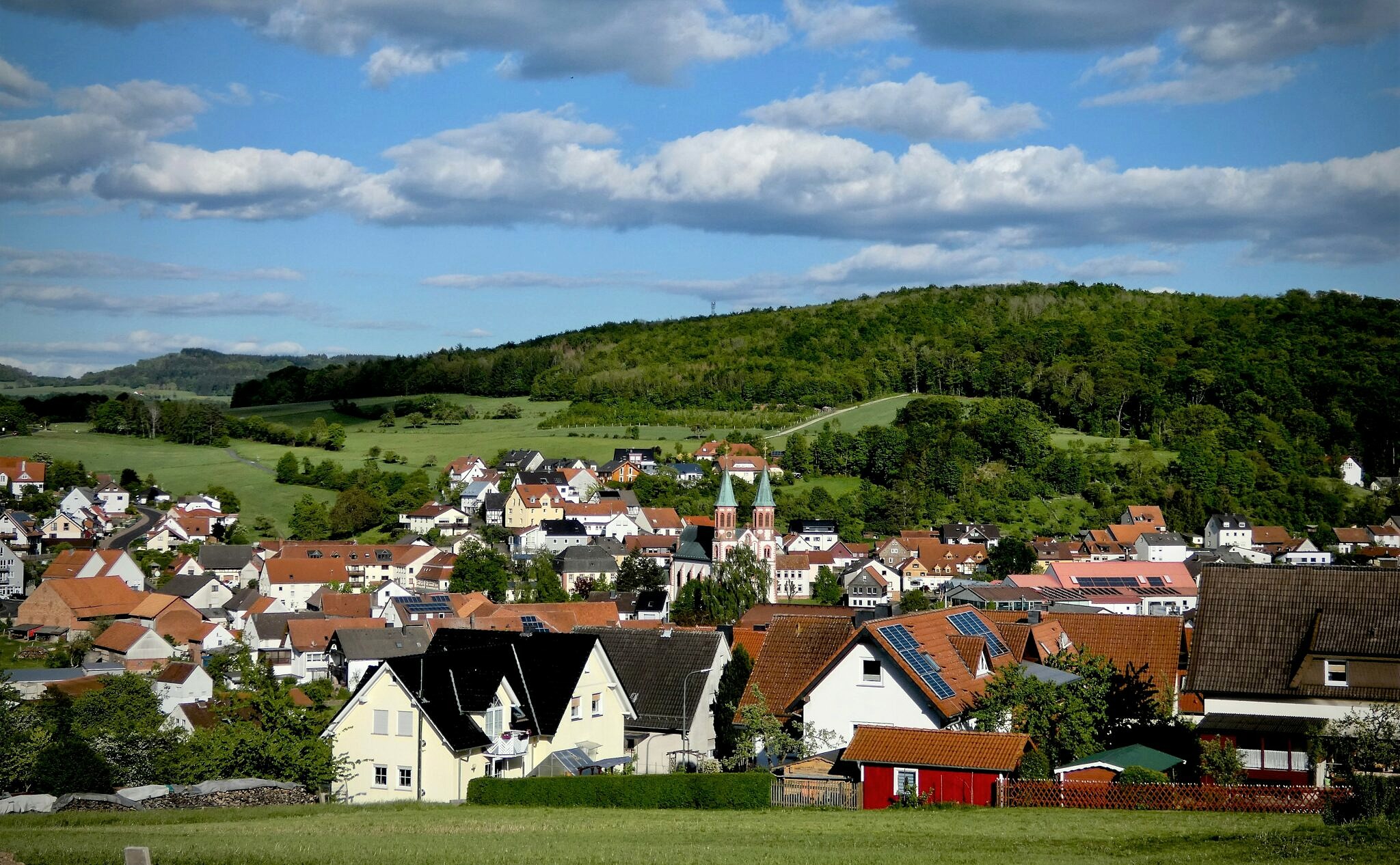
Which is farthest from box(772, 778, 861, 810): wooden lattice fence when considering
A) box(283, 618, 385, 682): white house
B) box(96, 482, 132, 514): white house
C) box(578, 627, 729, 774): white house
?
box(96, 482, 132, 514): white house

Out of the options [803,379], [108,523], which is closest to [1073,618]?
[108,523]

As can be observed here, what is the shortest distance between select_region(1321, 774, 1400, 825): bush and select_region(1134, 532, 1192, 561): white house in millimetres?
91816

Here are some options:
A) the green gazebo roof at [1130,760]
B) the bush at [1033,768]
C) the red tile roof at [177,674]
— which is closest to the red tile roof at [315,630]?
the red tile roof at [177,674]

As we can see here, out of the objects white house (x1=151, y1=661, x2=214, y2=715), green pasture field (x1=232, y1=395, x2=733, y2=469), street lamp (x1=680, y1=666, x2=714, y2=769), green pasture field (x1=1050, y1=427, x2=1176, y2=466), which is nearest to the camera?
street lamp (x1=680, y1=666, x2=714, y2=769)

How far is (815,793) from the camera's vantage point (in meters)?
23.4

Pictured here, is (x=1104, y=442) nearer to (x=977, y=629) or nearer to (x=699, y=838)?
(x=977, y=629)

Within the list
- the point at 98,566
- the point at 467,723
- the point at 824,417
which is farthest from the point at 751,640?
the point at 824,417

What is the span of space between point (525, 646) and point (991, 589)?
56.6 metres

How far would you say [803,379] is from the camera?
554ft

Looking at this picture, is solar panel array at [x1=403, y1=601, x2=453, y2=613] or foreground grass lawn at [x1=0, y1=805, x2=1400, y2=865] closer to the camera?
foreground grass lawn at [x1=0, y1=805, x2=1400, y2=865]

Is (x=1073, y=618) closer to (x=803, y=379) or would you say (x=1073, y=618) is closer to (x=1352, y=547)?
(x=1352, y=547)

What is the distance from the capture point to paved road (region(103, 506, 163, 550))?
99812mm

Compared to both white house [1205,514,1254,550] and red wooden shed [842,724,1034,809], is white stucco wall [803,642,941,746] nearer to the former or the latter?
red wooden shed [842,724,1034,809]

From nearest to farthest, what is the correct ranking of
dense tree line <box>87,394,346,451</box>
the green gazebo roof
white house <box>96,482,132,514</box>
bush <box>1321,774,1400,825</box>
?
bush <box>1321,774,1400,825</box>, the green gazebo roof, white house <box>96,482,132,514</box>, dense tree line <box>87,394,346,451</box>
